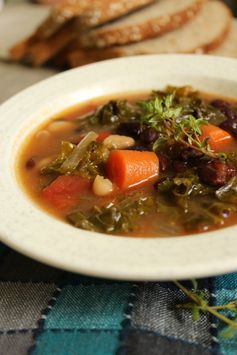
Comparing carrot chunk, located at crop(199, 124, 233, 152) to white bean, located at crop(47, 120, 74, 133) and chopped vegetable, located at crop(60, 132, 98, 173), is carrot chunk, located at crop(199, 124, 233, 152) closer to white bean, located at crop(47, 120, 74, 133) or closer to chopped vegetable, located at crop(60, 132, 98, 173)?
chopped vegetable, located at crop(60, 132, 98, 173)

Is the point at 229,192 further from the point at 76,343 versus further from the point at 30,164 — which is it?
the point at 30,164

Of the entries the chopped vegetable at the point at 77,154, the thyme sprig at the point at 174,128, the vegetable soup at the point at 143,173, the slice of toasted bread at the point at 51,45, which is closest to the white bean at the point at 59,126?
the vegetable soup at the point at 143,173

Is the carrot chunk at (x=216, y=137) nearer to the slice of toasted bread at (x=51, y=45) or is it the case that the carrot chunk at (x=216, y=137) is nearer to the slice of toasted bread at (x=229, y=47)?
the slice of toasted bread at (x=229, y=47)

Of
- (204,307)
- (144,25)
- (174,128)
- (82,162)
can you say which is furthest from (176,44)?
(204,307)

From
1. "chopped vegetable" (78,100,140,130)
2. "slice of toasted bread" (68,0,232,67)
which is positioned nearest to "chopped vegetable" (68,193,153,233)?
"chopped vegetable" (78,100,140,130)

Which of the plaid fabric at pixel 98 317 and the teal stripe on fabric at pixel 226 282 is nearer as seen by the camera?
the plaid fabric at pixel 98 317

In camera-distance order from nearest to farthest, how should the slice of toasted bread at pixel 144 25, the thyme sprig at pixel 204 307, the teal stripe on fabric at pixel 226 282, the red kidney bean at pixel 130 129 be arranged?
the thyme sprig at pixel 204 307 < the teal stripe on fabric at pixel 226 282 < the red kidney bean at pixel 130 129 < the slice of toasted bread at pixel 144 25

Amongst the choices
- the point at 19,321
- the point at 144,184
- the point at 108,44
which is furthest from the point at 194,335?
the point at 108,44
